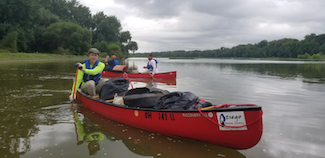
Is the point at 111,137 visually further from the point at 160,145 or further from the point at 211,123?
the point at 211,123

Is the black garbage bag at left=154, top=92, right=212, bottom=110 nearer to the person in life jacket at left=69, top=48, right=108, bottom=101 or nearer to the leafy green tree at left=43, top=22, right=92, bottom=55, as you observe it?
the person in life jacket at left=69, top=48, right=108, bottom=101

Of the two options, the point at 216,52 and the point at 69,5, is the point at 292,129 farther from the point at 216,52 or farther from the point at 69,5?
the point at 216,52

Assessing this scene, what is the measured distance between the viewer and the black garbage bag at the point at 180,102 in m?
4.45

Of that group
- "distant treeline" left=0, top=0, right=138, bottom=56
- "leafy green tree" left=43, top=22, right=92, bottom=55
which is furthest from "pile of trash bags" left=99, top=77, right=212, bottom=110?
"leafy green tree" left=43, top=22, right=92, bottom=55

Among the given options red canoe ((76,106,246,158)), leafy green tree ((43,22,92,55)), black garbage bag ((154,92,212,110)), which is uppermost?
leafy green tree ((43,22,92,55))

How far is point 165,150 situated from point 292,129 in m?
3.27

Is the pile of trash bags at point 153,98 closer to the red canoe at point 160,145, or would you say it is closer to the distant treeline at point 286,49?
the red canoe at point 160,145

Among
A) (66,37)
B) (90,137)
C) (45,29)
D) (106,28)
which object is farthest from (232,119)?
(106,28)

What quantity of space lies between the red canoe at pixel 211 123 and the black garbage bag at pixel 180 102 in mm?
218

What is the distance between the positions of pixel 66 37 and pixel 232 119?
2357 inches

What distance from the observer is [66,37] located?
56.6 metres

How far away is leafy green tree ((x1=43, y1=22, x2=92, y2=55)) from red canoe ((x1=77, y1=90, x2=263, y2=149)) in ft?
186

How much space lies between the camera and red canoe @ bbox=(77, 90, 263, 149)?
364cm

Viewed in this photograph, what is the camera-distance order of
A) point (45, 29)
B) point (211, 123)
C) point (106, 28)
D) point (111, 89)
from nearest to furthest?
point (211, 123) < point (111, 89) < point (45, 29) < point (106, 28)
